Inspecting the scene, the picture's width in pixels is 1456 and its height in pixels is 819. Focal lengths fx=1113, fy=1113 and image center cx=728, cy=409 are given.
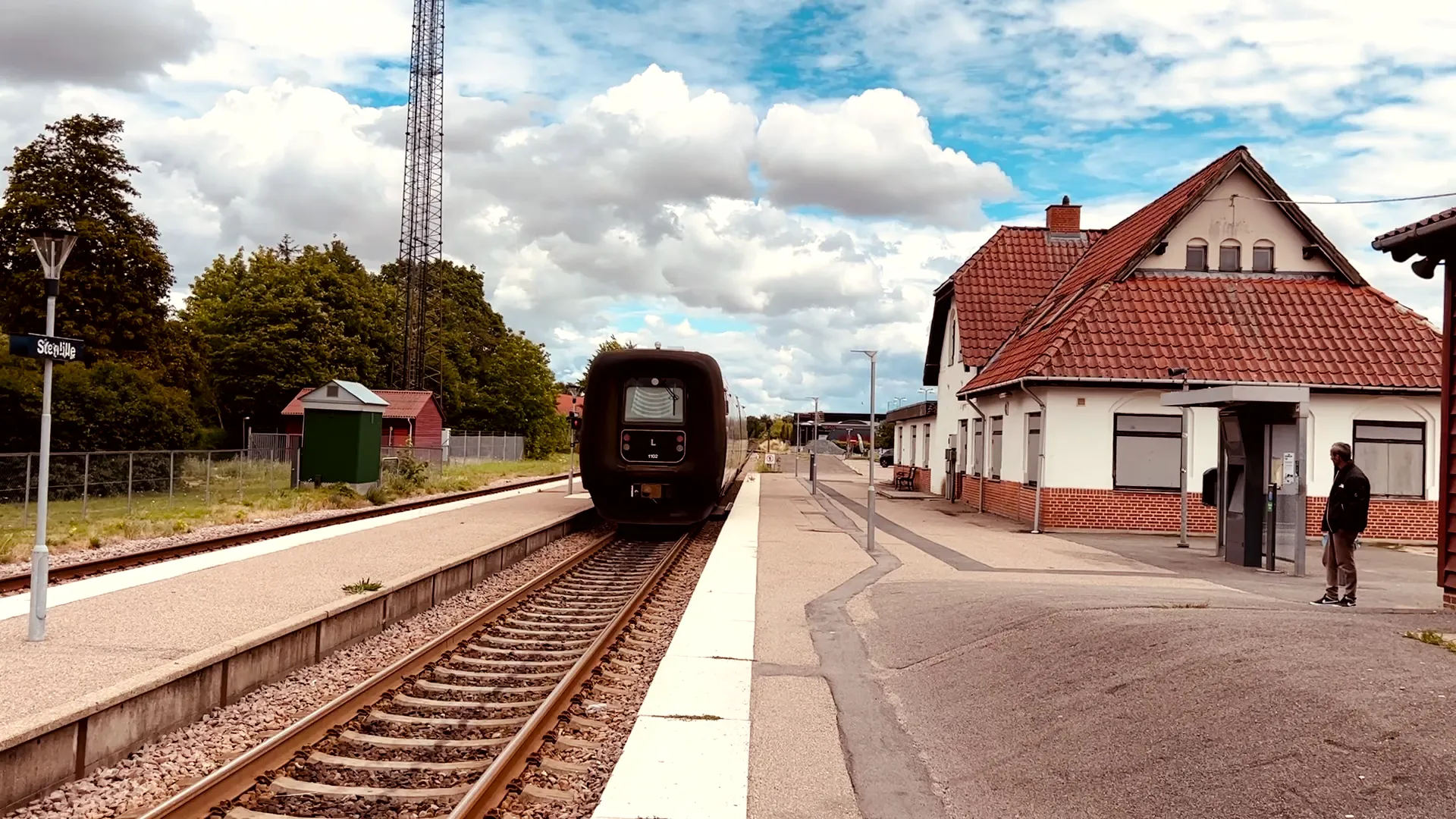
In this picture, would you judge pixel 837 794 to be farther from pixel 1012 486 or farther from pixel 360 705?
pixel 1012 486

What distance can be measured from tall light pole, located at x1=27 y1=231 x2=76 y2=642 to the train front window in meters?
10.7

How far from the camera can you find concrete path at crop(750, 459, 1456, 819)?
197 inches

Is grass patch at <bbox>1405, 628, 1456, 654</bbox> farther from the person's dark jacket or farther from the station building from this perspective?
the station building

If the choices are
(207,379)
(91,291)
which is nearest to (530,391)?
(207,379)

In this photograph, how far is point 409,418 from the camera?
51344 millimetres

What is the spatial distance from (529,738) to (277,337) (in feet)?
185

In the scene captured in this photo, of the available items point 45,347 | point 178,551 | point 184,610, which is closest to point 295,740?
point 45,347

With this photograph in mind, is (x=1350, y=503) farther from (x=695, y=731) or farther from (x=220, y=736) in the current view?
(x=220, y=736)

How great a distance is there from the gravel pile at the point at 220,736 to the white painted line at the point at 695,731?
2.22m

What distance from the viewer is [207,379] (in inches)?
2192

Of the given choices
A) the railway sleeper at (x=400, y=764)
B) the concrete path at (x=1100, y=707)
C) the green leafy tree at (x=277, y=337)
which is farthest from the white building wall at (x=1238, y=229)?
the green leafy tree at (x=277, y=337)

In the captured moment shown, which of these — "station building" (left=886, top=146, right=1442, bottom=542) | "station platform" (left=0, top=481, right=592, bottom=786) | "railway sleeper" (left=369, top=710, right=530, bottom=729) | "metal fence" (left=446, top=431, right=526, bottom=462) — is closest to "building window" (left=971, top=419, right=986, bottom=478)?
"station building" (left=886, top=146, right=1442, bottom=542)

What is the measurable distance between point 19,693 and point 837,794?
4880 mm

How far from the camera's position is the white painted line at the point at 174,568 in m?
10.3
